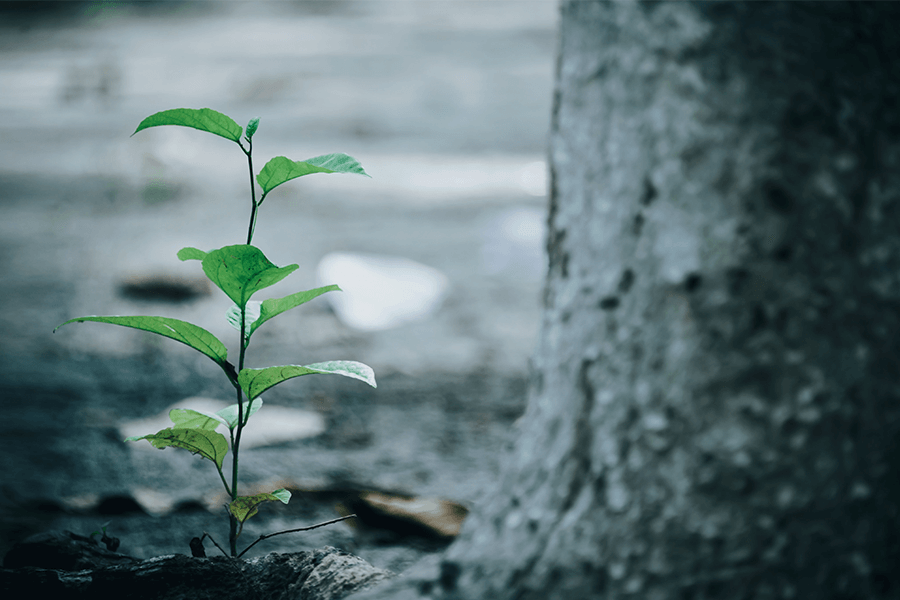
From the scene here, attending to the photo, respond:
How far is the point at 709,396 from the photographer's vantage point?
0.54 metres

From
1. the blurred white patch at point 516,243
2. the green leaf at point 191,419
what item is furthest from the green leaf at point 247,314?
the blurred white patch at point 516,243

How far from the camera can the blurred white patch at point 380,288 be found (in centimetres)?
225

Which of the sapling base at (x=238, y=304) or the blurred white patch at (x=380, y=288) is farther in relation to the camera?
the blurred white patch at (x=380, y=288)

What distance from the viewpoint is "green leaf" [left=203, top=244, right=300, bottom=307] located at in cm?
68

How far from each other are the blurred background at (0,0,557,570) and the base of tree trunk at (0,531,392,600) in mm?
252

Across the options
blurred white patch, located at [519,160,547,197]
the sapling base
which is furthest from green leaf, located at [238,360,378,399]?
blurred white patch, located at [519,160,547,197]

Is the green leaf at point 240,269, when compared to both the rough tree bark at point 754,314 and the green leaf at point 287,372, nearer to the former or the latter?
the green leaf at point 287,372

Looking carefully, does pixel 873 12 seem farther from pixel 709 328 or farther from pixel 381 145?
pixel 381 145

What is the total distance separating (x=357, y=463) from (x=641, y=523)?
972 mm

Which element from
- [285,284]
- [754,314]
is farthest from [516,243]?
[754,314]

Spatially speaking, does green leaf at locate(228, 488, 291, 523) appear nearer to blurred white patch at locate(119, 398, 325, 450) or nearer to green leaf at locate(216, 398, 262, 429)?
green leaf at locate(216, 398, 262, 429)

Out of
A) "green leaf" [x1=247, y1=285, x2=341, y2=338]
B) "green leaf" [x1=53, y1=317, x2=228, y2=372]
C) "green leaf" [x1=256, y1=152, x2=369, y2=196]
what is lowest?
"green leaf" [x1=53, y1=317, x2=228, y2=372]

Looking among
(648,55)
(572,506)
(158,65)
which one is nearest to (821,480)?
(572,506)

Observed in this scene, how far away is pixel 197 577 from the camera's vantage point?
0.78m
